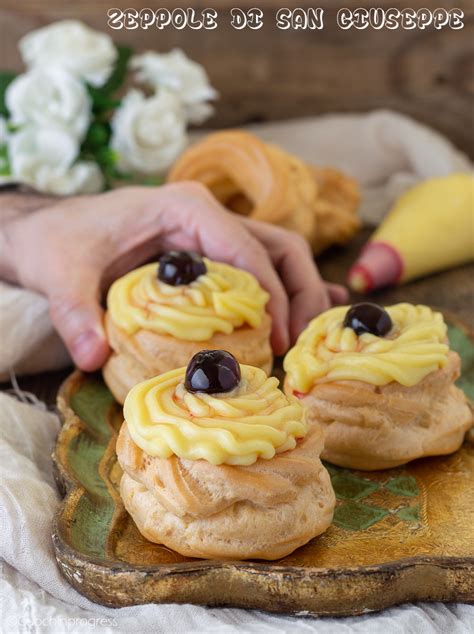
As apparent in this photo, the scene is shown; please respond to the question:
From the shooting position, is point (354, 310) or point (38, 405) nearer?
point (354, 310)

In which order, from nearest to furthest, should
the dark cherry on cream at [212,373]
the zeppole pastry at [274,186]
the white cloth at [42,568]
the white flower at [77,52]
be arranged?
1. the white cloth at [42,568]
2. the dark cherry on cream at [212,373]
3. the zeppole pastry at [274,186]
4. the white flower at [77,52]

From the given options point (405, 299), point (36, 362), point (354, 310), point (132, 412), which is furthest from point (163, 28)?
point (132, 412)

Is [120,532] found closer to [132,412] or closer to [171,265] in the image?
[132,412]

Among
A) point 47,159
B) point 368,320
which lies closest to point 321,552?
point 368,320

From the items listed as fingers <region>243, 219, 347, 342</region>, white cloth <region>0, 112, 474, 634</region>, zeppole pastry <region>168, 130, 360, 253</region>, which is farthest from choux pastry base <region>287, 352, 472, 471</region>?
zeppole pastry <region>168, 130, 360, 253</region>

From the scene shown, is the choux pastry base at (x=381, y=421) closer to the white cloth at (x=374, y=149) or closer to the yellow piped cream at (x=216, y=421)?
the yellow piped cream at (x=216, y=421)

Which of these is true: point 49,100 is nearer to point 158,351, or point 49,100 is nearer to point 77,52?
point 77,52

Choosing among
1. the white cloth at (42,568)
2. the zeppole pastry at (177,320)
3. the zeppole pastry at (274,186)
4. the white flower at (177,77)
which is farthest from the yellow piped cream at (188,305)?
the white flower at (177,77)
